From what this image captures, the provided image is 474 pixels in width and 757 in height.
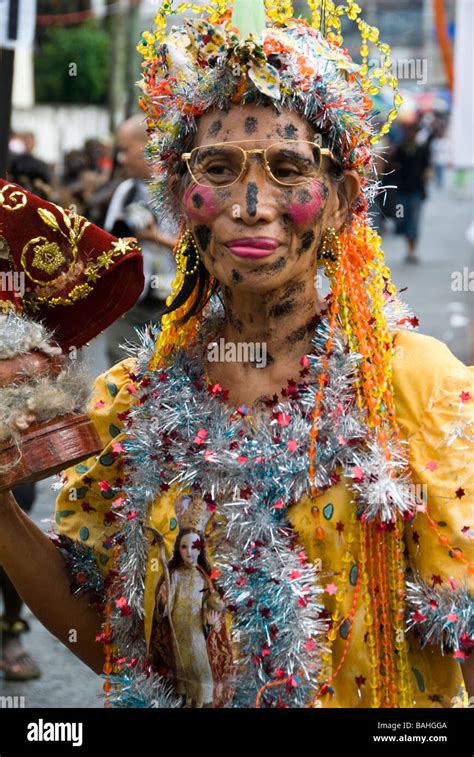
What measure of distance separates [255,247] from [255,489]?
0.49 metres

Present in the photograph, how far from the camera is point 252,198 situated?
2.47 meters

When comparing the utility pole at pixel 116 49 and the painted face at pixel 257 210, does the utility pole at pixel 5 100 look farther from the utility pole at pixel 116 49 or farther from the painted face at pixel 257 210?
the utility pole at pixel 116 49

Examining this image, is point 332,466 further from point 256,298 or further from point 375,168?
point 375,168

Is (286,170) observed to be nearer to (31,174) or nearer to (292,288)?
(292,288)

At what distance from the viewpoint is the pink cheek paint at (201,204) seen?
254 cm

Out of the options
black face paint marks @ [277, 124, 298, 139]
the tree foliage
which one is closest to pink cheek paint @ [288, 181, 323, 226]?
black face paint marks @ [277, 124, 298, 139]

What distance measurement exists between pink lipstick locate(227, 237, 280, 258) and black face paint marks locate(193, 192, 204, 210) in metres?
0.12

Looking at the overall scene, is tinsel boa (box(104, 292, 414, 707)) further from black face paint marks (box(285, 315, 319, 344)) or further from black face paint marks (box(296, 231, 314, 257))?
black face paint marks (box(296, 231, 314, 257))

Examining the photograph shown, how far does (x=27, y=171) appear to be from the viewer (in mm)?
6922

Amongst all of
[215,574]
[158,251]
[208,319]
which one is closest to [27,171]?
[158,251]

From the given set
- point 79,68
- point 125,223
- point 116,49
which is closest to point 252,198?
point 125,223

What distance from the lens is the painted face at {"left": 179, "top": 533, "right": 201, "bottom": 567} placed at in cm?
257

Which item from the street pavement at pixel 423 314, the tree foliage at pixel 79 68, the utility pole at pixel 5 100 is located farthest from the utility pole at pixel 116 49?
the utility pole at pixel 5 100

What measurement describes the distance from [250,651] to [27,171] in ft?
16.0
